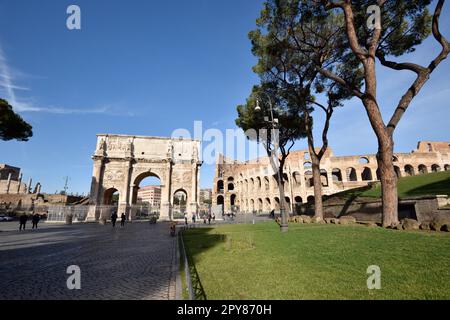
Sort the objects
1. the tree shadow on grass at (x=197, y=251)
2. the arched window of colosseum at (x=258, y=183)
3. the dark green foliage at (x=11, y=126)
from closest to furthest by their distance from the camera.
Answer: the tree shadow on grass at (x=197, y=251), the dark green foliage at (x=11, y=126), the arched window of colosseum at (x=258, y=183)

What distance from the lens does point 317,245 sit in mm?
6703

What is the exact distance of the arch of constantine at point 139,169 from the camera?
94.4 ft

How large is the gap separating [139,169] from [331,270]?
29.6 metres

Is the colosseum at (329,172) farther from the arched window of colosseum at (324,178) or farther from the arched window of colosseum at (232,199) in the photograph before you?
the arched window of colosseum at (232,199)

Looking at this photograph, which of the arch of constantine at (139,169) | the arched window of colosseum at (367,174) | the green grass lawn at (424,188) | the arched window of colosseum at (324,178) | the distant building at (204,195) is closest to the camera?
the green grass lawn at (424,188)

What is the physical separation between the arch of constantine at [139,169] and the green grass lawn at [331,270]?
80.2ft

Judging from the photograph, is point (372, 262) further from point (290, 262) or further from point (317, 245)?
point (317, 245)

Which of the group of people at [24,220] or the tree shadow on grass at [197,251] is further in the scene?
the group of people at [24,220]

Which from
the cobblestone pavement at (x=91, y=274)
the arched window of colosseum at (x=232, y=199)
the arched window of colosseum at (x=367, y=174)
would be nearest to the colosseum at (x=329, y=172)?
the arched window of colosseum at (x=367, y=174)

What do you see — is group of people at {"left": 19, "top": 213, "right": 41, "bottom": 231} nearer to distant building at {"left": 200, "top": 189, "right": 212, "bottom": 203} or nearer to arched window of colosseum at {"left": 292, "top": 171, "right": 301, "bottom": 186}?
arched window of colosseum at {"left": 292, "top": 171, "right": 301, "bottom": 186}
